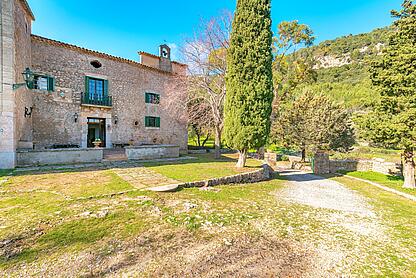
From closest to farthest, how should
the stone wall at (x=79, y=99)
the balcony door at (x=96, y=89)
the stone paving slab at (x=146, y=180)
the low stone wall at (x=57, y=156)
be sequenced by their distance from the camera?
the stone paving slab at (x=146, y=180), the low stone wall at (x=57, y=156), the stone wall at (x=79, y=99), the balcony door at (x=96, y=89)

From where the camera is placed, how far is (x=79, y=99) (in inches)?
567

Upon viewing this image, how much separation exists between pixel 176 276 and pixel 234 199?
12.2ft

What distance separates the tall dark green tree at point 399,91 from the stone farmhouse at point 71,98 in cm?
1315

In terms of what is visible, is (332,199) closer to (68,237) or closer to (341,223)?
(341,223)

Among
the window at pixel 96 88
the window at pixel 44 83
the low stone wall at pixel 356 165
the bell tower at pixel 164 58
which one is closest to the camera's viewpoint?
the window at pixel 44 83

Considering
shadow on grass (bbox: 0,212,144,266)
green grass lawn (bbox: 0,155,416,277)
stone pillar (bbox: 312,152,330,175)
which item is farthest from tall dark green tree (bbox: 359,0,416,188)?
shadow on grass (bbox: 0,212,144,266)

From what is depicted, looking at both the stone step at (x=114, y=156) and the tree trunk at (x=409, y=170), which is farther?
the stone step at (x=114, y=156)

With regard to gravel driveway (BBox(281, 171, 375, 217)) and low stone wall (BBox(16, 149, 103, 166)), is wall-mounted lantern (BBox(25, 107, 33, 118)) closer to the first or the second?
low stone wall (BBox(16, 149, 103, 166))

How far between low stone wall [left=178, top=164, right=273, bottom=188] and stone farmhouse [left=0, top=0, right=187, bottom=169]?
6591 millimetres

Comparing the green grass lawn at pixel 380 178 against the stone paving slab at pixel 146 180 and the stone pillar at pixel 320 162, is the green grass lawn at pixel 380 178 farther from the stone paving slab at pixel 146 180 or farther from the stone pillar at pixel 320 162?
the stone paving slab at pixel 146 180

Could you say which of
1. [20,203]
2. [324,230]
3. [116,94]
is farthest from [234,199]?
[116,94]

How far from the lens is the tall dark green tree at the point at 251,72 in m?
9.76

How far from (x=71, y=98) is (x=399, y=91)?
19.3 meters

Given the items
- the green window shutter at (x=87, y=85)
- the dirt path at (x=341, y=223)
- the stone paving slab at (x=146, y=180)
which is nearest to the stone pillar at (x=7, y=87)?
the stone paving slab at (x=146, y=180)
